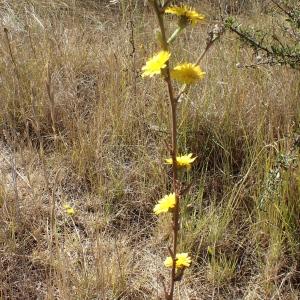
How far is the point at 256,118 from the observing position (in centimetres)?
186

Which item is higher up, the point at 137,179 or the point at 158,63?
the point at 158,63

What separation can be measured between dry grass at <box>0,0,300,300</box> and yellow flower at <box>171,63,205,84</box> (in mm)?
360

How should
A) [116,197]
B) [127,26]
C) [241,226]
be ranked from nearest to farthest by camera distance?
[241,226]
[116,197]
[127,26]

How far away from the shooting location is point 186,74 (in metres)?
0.76

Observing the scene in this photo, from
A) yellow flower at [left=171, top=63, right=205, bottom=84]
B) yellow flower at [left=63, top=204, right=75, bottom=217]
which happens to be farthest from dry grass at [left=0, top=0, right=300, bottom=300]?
yellow flower at [left=171, top=63, right=205, bottom=84]

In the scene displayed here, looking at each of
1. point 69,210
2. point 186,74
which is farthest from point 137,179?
point 186,74

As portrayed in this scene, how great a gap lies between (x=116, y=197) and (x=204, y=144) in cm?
42

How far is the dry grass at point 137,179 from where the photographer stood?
1.40 m

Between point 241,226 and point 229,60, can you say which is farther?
point 229,60

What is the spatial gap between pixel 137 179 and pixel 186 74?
1.07m

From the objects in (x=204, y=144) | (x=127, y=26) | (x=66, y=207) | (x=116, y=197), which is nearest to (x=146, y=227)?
(x=116, y=197)

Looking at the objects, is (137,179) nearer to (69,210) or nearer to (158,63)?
(69,210)

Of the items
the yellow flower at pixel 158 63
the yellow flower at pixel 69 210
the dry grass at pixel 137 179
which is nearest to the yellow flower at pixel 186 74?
the yellow flower at pixel 158 63

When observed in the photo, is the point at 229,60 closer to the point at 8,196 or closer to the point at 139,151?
the point at 139,151
